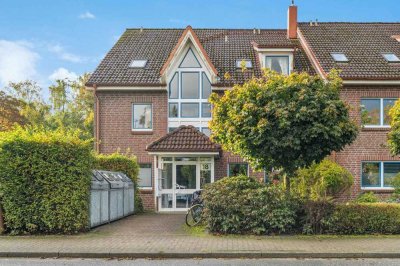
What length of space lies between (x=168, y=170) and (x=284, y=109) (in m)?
9.67

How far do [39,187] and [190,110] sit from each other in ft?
37.3

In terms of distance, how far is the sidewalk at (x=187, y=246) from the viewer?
1088 cm

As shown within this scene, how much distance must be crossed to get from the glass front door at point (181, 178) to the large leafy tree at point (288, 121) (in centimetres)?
740

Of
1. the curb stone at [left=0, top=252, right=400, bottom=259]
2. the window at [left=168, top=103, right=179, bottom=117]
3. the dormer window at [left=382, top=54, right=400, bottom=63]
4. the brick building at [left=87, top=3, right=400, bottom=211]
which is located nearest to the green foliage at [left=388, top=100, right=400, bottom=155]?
the brick building at [left=87, top=3, right=400, bottom=211]

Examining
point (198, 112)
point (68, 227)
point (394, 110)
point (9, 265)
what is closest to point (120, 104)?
point (198, 112)

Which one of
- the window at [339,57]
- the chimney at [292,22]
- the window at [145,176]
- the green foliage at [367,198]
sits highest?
the chimney at [292,22]

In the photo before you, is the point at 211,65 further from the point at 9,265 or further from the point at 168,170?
the point at 9,265

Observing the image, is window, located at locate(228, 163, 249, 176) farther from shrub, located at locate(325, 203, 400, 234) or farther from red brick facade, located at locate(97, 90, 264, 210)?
shrub, located at locate(325, 203, 400, 234)

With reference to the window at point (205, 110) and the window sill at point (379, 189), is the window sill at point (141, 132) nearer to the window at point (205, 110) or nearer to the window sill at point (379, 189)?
the window at point (205, 110)

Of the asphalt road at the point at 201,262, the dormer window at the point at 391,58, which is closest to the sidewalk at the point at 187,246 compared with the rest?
the asphalt road at the point at 201,262

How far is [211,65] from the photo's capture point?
23547mm

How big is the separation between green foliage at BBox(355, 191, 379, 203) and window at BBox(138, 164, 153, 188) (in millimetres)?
9552

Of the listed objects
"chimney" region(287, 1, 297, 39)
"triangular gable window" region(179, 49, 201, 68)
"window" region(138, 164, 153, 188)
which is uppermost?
"chimney" region(287, 1, 297, 39)

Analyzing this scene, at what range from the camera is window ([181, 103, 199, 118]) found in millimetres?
23969
